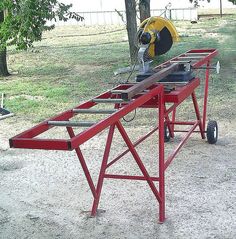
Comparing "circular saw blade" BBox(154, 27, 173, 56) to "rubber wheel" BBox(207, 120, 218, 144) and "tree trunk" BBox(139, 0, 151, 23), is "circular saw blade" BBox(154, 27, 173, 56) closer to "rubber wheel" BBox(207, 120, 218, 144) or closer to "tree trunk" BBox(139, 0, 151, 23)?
"rubber wheel" BBox(207, 120, 218, 144)

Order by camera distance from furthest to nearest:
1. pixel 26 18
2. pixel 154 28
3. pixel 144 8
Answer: pixel 144 8 < pixel 26 18 < pixel 154 28

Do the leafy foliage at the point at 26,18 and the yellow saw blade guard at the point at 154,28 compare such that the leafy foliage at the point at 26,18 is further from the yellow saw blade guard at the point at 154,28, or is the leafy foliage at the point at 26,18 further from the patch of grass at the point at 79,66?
the yellow saw blade guard at the point at 154,28

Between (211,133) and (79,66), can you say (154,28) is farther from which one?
(79,66)

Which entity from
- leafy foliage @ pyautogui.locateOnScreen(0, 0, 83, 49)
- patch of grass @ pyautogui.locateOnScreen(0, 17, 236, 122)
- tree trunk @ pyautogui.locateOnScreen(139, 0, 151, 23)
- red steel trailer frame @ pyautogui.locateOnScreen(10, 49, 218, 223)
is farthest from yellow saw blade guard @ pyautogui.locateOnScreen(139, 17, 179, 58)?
tree trunk @ pyautogui.locateOnScreen(139, 0, 151, 23)

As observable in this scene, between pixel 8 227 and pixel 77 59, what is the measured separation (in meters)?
10.4

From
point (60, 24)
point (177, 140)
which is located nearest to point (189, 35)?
point (60, 24)

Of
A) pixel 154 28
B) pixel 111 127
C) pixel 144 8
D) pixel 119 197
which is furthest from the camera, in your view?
pixel 144 8

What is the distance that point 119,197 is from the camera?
4.88 metres

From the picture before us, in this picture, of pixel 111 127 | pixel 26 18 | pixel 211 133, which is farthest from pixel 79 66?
pixel 111 127

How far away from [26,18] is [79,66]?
3.20m

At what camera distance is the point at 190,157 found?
5.96m

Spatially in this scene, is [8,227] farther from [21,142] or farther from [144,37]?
[144,37]

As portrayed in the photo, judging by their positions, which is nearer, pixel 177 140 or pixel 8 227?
pixel 8 227

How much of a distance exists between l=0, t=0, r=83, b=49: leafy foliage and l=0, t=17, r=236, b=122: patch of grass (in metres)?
1.07
